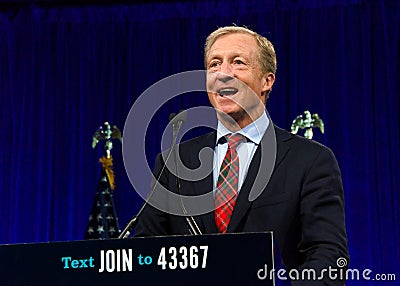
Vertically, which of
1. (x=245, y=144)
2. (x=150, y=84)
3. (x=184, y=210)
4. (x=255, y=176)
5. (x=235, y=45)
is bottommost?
(x=184, y=210)

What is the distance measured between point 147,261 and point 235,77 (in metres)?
0.72

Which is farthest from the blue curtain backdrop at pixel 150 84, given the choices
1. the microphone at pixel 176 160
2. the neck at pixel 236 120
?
the microphone at pixel 176 160

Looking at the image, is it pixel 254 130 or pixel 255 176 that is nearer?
pixel 255 176

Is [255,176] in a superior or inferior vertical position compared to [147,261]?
superior

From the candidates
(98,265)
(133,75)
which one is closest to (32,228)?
(133,75)

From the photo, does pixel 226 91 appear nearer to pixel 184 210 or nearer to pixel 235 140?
pixel 235 140

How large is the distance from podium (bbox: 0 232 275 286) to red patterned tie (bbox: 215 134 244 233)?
41 centimetres

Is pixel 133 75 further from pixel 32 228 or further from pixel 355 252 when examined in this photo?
pixel 355 252

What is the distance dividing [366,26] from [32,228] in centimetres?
308

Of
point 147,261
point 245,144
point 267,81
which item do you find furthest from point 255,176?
point 147,261

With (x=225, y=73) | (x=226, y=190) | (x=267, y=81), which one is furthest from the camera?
(x=267, y=81)

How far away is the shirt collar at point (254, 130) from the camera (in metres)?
1.88

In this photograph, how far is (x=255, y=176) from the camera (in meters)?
1.73

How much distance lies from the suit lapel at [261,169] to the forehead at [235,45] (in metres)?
0.22
